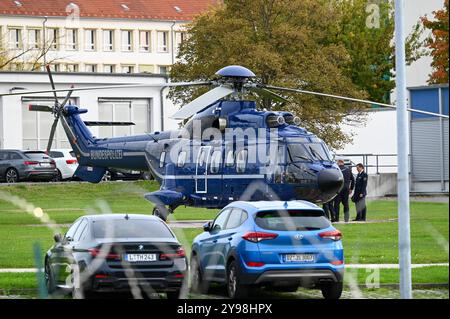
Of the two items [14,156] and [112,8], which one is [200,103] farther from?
[112,8]

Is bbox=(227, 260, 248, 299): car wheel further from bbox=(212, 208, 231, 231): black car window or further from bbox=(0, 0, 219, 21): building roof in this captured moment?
bbox=(0, 0, 219, 21): building roof

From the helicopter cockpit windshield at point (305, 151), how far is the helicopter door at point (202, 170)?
239cm

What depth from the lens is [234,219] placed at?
20234mm

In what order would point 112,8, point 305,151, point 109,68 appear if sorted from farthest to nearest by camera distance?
point 109,68
point 112,8
point 305,151

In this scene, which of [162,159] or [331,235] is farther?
[162,159]

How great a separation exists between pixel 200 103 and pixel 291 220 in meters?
10.3

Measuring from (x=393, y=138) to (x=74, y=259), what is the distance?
41612 mm

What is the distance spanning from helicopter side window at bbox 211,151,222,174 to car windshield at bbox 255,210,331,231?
Answer: 40.0ft

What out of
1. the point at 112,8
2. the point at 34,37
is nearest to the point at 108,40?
the point at 112,8

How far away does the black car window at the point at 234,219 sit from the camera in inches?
787

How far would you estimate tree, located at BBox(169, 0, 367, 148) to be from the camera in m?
53.7

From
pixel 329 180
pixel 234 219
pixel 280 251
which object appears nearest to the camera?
pixel 280 251

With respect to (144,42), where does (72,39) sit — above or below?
below

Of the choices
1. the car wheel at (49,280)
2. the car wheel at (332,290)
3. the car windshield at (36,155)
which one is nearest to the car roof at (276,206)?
the car wheel at (332,290)
